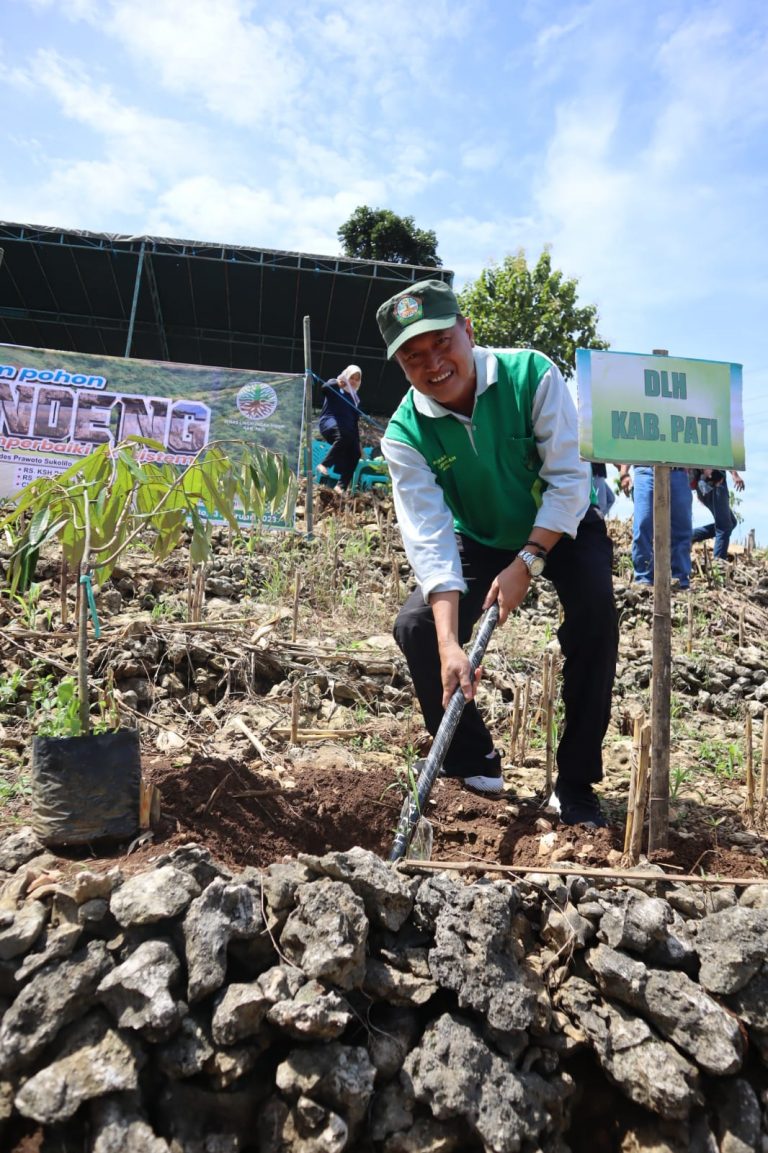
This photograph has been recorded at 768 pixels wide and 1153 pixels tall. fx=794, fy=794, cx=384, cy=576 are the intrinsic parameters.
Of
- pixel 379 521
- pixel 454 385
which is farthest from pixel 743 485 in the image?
pixel 454 385

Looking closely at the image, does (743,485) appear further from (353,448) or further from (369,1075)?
(369,1075)

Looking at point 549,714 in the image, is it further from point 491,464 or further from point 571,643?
point 491,464

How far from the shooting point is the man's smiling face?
2295mm

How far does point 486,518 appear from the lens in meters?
2.56

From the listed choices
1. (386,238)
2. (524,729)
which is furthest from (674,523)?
(386,238)

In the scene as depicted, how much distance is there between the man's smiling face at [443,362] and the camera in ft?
7.53

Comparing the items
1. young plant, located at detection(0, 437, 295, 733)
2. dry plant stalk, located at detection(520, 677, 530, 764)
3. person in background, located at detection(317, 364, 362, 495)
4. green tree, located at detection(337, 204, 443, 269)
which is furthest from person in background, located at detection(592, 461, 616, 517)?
green tree, located at detection(337, 204, 443, 269)

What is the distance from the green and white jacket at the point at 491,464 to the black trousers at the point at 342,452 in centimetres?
460

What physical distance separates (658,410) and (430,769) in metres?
1.15

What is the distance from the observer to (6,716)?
2766 mm

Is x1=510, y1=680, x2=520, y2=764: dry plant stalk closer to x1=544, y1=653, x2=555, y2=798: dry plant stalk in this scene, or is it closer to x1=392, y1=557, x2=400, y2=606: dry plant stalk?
x1=544, y1=653, x2=555, y2=798: dry plant stalk

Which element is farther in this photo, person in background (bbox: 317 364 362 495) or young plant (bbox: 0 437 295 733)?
person in background (bbox: 317 364 362 495)

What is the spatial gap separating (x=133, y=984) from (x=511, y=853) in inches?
43.7

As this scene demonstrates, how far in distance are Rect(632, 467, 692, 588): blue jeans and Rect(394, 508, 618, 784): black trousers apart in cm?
299
